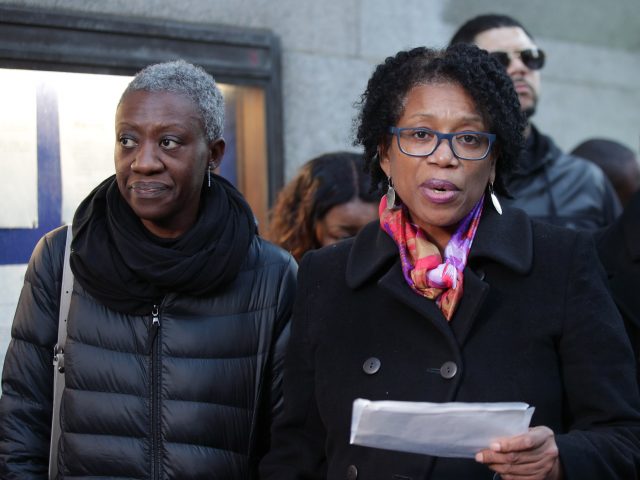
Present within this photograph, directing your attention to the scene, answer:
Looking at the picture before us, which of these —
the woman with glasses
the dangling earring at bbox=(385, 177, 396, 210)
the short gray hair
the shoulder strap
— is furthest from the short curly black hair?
the shoulder strap

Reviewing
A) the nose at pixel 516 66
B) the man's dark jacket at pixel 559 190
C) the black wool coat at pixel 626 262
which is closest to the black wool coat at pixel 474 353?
the black wool coat at pixel 626 262

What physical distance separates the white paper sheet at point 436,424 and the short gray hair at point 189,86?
140 cm

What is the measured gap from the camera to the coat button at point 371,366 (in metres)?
2.85

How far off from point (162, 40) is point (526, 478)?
3.20 m

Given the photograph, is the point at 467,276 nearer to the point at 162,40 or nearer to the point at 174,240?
the point at 174,240

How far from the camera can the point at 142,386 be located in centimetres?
314

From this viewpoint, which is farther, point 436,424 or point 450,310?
point 450,310

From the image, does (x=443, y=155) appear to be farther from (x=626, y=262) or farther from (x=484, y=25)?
(x=484, y=25)

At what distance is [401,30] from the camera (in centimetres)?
609

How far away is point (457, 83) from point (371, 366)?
86cm

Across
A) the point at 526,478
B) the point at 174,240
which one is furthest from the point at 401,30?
the point at 526,478

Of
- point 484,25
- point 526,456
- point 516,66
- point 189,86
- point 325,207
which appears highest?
point 484,25

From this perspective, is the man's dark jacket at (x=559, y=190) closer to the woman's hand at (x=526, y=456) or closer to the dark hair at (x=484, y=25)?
the dark hair at (x=484, y=25)

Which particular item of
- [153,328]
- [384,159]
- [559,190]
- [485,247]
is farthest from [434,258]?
[559,190]
